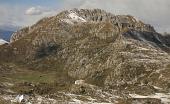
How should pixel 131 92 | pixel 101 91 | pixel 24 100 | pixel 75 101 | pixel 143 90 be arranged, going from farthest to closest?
pixel 143 90
pixel 131 92
pixel 101 91
pixel 75 101
pixel 24 100

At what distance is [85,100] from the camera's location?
446 feet

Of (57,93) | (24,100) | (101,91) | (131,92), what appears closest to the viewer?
(24,100)

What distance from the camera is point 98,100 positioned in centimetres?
13788

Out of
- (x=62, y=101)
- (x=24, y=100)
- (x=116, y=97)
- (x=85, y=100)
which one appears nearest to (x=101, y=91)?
(x=116, y=97)

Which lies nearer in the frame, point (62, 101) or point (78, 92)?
point (62, 101)

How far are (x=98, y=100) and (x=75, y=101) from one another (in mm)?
9488

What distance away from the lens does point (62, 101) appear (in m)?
128

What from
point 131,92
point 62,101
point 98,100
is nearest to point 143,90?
point 131,92

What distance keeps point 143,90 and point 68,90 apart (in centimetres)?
3725

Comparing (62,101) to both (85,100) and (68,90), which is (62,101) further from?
(68,90)

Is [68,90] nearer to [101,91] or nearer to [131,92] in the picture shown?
[101,91]

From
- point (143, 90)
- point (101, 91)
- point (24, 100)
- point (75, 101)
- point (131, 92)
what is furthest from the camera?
point (143, 90)

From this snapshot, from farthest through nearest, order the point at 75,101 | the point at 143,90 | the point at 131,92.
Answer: the point at 143,90 → the point at 131,92 → the point at 75,101

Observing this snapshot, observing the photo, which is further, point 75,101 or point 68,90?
point 68,90
